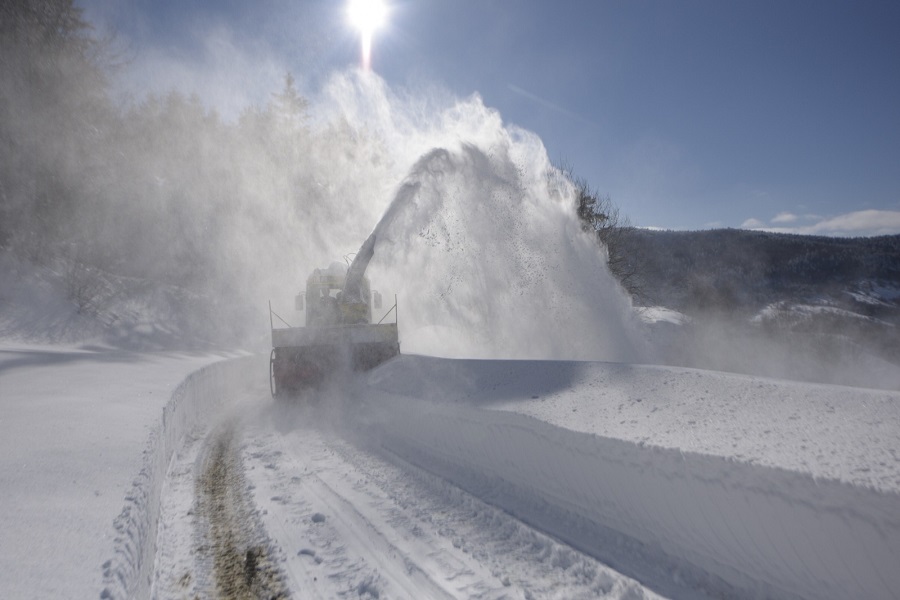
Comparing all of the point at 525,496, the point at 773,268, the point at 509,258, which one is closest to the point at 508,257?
the point at 509,258

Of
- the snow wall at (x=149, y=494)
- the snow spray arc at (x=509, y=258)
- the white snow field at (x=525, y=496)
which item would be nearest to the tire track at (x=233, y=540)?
the white snow field at (x=525, y=496)

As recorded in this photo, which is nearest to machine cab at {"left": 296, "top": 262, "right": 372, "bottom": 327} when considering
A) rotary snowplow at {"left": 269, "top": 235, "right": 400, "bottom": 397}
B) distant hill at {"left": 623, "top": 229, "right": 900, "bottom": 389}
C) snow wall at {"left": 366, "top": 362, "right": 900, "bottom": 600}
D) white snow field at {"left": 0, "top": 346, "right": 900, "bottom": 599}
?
rotary snowplow at {"left": 269, "top": 235, "right": 400, "bottom": 397}

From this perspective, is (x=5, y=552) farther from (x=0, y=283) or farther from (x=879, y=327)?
(x=879, y=327)

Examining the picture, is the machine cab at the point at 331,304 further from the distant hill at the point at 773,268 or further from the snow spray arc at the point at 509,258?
the distant hill at the point at 773,268

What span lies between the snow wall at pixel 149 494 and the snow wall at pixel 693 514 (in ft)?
9.87

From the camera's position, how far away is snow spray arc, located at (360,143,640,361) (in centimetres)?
1420

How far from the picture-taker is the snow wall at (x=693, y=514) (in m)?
3.01

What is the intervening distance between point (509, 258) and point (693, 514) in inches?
452

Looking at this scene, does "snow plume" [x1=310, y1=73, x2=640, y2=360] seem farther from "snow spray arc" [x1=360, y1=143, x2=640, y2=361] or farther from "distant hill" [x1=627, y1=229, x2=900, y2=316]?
"distant hill" [x1=627, y1=229, x2=900, y2=316]

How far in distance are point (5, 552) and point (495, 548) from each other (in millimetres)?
3253

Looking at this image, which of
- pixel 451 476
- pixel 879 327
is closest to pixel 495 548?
pixel 451 476

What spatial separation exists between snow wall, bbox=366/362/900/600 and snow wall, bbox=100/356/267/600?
3.01m

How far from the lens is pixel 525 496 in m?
5.10

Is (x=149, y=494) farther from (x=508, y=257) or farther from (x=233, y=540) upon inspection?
(x=508, y=257)
